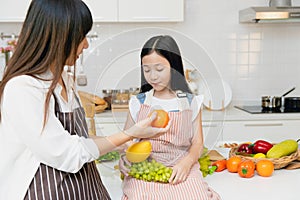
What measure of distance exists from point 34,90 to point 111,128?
0.23m

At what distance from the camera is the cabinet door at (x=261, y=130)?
2.82 metres

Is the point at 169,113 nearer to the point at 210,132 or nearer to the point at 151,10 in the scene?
the point at 210,132

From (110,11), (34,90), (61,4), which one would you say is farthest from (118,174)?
(110,11)

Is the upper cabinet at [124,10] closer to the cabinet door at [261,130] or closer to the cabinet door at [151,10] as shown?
the cabinet door at [151,10]

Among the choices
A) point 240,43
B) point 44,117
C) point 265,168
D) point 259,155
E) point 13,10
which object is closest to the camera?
point 44,117

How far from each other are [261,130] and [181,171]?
182cm

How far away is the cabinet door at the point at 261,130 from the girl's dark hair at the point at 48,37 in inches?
75.5

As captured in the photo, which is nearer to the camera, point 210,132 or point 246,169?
point 210,132

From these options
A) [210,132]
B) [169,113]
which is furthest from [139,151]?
[210,132]

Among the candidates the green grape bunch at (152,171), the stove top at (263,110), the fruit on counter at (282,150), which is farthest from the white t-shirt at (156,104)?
the stove top at (263,110)

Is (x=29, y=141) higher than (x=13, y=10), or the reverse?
(x=13, y=10)

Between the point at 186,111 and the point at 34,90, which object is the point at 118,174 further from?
the point at 34,90

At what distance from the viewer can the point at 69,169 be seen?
1.04m

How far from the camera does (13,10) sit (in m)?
2.76
